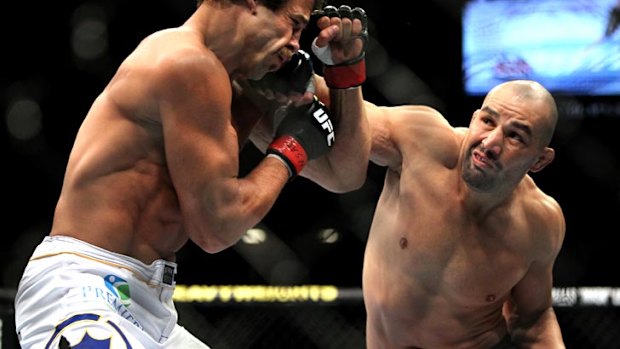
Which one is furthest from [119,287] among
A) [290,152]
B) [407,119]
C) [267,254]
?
[267,254]

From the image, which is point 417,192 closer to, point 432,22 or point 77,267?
point 77,267

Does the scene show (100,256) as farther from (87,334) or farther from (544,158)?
(544,158)

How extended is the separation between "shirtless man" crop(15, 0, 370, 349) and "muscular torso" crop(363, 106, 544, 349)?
1.81 feet

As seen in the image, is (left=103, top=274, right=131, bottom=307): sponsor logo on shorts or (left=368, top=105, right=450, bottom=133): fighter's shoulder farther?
(left=368, top=105, right=450, bottom=133): fighter's shoulder

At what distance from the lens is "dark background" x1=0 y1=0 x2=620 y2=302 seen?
3.49 metres

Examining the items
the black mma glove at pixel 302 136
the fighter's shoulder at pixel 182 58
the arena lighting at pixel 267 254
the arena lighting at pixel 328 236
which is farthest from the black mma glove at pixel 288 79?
the arena lighting at pixel 328 236

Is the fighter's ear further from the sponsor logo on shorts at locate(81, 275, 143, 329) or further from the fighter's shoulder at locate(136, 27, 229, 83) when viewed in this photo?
the sponsor logo on shorts at locate(81, 275, 143, 329)

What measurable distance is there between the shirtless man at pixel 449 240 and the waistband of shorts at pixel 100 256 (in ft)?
2.23

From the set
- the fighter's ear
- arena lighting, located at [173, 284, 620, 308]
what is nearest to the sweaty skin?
the fighter's ear

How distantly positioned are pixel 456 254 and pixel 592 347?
0.98 m

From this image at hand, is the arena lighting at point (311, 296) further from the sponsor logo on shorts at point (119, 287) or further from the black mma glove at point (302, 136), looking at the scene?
the sponsor logo on shorts at point (119, 287)

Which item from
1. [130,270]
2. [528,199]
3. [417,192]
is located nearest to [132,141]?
[130,270]

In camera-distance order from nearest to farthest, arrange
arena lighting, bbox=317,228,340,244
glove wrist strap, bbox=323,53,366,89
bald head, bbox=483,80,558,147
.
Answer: glove wrist strap, bbox=323,53,366,89 → bald head, bbox=483,80,558,147 → arena lighting, bbox=317,228,340,244

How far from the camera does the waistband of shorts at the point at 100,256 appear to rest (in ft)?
5.41
